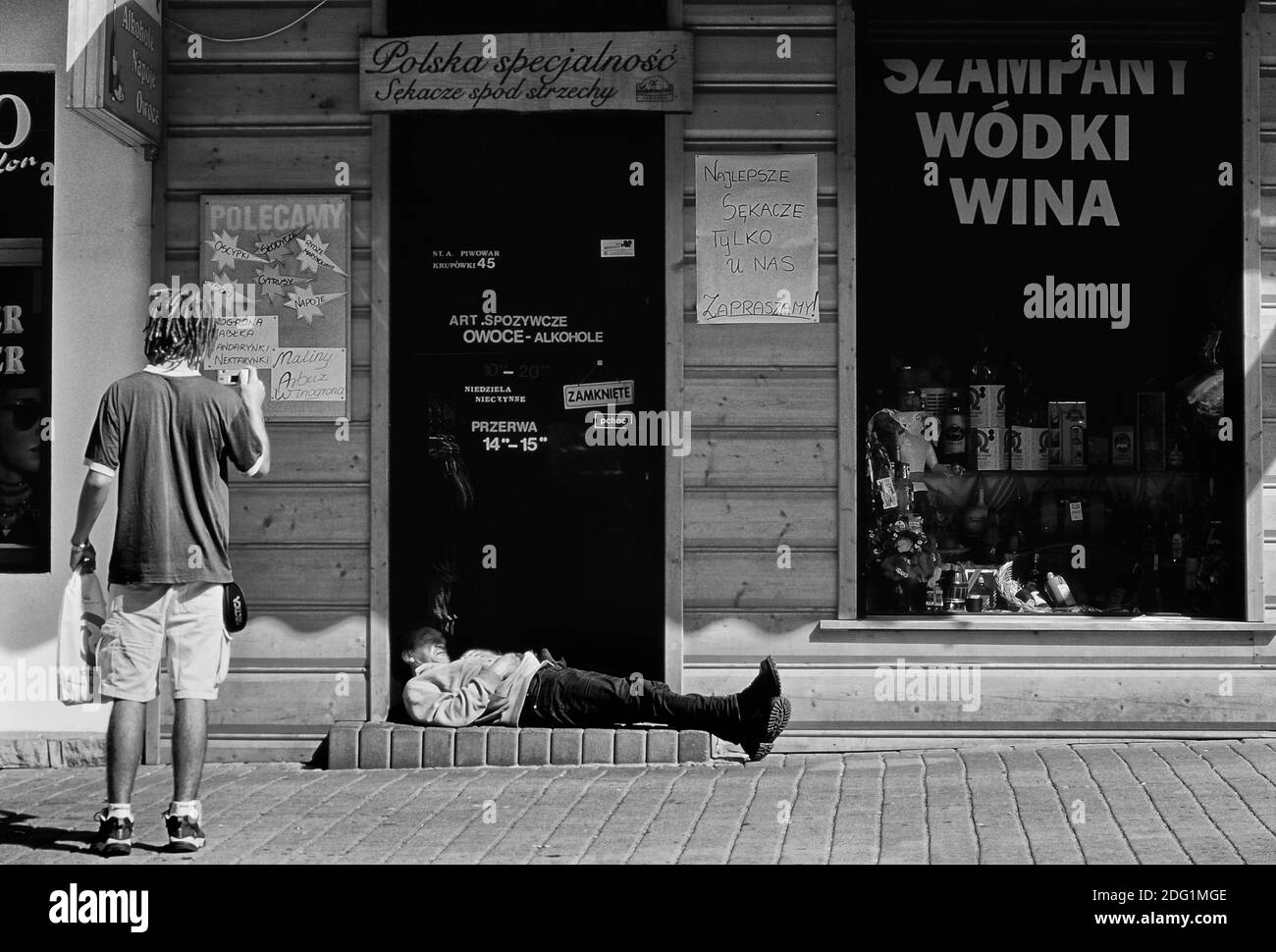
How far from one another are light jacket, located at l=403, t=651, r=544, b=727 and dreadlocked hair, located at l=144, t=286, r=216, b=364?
7.72ft

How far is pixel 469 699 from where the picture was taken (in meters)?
7.97

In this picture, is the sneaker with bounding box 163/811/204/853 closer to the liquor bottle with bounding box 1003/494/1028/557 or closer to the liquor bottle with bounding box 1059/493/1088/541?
the liquor bottle with bounding box 1003/494/1028/557

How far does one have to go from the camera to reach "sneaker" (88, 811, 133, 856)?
6016 mm

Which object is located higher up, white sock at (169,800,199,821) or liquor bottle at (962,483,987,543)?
liquor bottle at (962,483,987,543)

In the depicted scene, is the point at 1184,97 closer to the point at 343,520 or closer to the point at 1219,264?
the point at 1219,264

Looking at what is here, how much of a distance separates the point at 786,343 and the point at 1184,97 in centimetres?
245

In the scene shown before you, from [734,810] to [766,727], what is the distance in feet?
2.65

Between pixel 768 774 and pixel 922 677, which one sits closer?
pixel 768 774

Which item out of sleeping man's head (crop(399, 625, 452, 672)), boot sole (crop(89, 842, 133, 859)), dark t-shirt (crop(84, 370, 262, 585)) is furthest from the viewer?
sleeping man's head (crop(399, 625, 452, 672))

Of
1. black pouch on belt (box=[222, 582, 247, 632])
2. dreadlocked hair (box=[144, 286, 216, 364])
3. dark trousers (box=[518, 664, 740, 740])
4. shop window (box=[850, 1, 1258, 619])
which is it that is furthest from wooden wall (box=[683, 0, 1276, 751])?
dreadlocked hair (box=[144, 286, 216, 364])

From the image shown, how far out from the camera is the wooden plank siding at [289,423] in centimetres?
827

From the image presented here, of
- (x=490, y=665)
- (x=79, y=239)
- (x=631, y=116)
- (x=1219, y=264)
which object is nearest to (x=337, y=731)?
(x=490, y=665)

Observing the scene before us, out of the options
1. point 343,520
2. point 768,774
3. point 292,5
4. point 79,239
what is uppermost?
point 292,5

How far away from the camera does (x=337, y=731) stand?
7957mm
